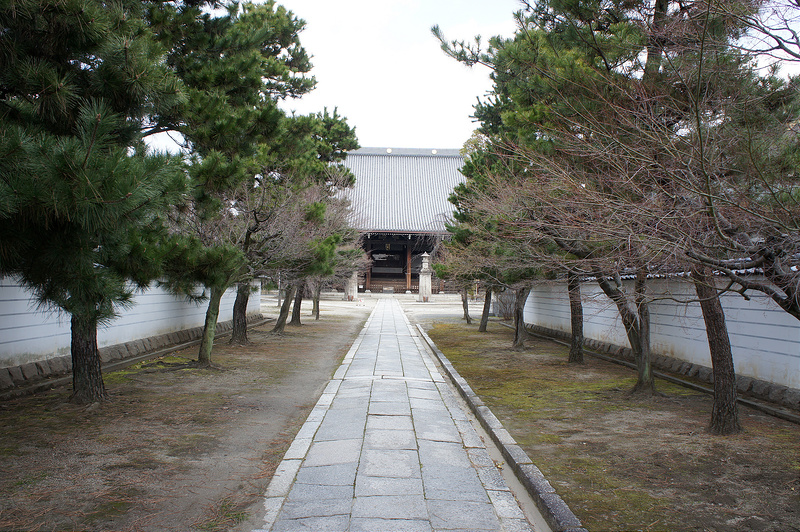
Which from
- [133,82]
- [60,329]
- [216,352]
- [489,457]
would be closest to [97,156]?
[133,82]

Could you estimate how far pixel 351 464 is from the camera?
4.12m

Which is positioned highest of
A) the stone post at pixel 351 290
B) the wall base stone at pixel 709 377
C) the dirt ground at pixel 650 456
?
the stone post at pixel 351 290

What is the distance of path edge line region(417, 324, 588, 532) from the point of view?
10.5ft

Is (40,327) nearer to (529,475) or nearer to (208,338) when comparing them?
(208,338)

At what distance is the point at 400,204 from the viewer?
38.5m

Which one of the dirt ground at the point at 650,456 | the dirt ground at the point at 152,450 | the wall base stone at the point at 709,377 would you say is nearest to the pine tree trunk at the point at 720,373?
the dirt ground at the point at 650,456

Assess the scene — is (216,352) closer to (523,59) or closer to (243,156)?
(243,156)

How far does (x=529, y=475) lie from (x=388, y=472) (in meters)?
1.07

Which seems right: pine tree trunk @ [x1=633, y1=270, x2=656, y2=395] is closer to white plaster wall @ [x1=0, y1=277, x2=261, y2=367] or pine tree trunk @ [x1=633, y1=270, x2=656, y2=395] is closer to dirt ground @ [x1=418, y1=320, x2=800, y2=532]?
dirt ground @ [x1=418, y1=320, x2=800, y2=532]

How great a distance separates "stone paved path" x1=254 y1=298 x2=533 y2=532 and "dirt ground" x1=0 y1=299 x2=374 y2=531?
0.24 m

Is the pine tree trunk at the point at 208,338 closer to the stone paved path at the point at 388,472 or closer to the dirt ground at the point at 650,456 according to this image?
the stone paved path at the point at 388,472

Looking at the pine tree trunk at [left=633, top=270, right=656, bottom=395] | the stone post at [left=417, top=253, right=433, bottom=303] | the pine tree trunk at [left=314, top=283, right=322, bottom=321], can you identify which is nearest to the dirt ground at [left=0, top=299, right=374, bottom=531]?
the pine tree trunk at [left=633, top=270, right=656, bottom=395]

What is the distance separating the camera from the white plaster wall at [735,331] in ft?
20.6

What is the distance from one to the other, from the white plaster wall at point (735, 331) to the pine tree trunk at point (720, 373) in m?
0.24
